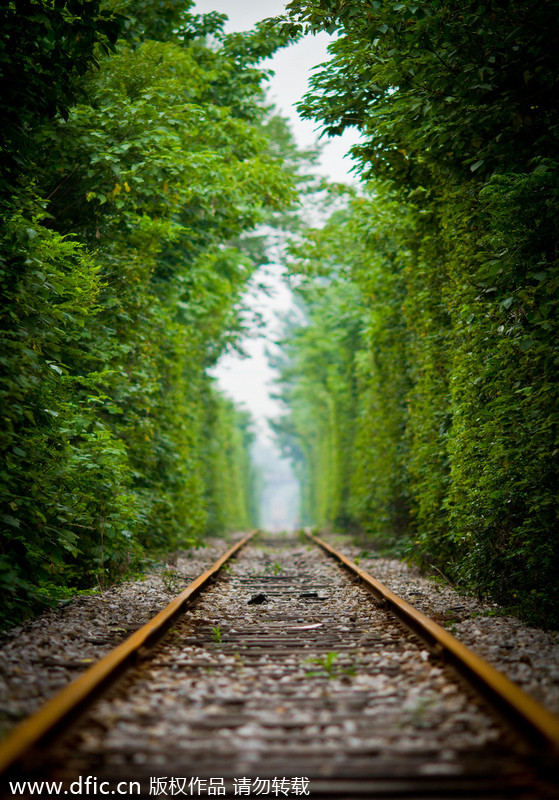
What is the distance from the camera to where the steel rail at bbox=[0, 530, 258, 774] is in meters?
2.38

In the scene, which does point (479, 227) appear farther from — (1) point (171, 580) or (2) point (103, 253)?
(1) point (171, 580)

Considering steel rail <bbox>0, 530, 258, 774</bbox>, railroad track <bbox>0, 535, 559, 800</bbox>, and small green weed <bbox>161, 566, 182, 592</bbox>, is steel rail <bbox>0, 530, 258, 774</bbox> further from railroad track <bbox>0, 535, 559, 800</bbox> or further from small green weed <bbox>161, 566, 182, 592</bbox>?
small green weed <bbox>161, 566, 182, 592</bbox>

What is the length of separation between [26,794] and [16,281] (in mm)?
3902

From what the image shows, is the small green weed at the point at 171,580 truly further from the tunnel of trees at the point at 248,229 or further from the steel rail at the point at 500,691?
the steel rail at the point at 500,691

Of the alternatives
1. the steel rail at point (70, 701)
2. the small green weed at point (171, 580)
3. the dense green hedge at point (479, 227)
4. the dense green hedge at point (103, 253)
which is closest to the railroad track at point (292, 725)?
the steel rail at point (70, 701)

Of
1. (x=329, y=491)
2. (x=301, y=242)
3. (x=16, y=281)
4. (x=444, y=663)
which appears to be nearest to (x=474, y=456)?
(x=444, y=663)

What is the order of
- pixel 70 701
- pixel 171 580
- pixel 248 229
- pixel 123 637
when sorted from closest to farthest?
pixel 70 701 < pixel 123 637 < pixel 171 580 < pixel 248 229

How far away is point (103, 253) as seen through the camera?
810 cm

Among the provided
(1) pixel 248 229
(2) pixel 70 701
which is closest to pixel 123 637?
(2) pixel 70 701

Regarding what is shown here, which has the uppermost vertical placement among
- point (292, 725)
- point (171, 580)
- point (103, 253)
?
point (103, 253)

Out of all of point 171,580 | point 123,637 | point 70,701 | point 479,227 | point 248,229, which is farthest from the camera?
point 248,229

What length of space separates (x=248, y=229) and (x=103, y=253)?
15.9 feet

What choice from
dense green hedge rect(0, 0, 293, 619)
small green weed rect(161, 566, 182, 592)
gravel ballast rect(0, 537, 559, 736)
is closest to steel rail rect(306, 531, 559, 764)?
gravel ballast rect(0, 537, 559, 736)

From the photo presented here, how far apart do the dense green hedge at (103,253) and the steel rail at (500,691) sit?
319 centimetres
